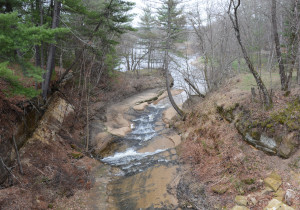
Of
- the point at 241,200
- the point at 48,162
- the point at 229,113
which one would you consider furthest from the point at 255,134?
the point at 48,162

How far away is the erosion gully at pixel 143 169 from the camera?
27.1ft

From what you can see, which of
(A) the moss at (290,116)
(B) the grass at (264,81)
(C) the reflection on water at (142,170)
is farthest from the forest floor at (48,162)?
(B) the grass at (264,81)

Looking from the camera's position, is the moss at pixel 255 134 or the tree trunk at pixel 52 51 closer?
the moss at pixel 255 134

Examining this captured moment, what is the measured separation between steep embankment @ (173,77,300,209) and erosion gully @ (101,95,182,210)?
0.75 metres

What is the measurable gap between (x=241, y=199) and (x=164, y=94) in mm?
19404

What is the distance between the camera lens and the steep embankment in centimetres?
709

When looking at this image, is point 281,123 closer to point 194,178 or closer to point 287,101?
point 287,101

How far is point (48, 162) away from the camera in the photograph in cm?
985

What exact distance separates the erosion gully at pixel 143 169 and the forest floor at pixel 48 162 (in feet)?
4.37

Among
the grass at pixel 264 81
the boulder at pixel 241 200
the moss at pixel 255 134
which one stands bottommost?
the boulder at pixel 241 200

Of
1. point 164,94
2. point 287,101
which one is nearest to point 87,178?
point 287,101

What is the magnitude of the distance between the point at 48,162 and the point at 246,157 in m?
8.80

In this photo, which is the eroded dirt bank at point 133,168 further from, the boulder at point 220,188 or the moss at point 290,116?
the moss at point 290,116

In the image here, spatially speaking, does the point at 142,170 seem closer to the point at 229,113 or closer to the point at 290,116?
the point at 229,113
